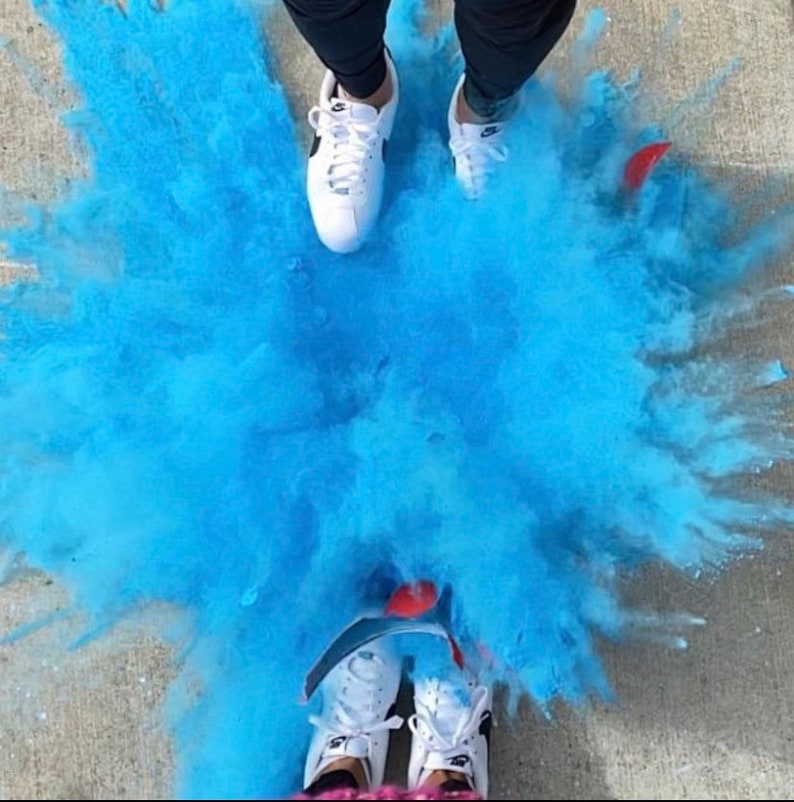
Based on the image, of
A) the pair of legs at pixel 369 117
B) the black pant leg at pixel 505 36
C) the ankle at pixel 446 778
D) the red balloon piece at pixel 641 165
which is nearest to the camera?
the black pant leg at pixel 505 36

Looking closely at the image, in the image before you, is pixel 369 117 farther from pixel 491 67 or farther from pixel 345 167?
pixel 491 67

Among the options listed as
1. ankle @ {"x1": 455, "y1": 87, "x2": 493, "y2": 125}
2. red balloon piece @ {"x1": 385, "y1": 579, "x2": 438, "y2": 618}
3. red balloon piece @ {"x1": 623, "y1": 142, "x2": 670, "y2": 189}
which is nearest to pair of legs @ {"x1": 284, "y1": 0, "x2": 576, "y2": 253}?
ankle @ {"x1": 455, "y1": 87, "x2": 493, "y2": 125}

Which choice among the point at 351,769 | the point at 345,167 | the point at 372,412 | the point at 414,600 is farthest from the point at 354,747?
the point at 345,167

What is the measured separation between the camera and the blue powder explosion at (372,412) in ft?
3.46

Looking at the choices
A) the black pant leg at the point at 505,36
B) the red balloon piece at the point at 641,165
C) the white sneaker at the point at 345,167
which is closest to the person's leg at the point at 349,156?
the white sneaker at the point at 345,167

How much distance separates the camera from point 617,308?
1074mm

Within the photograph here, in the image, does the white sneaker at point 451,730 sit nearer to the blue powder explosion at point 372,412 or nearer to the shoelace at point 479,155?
the blue powder explosion at point 372,412

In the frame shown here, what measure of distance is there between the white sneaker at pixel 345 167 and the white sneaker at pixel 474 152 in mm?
88

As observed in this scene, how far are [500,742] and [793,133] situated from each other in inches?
33.5

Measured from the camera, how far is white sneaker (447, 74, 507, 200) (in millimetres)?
1089

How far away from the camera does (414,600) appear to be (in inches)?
41.5

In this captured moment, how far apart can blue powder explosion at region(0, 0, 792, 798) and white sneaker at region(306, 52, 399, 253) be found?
34 millimetres

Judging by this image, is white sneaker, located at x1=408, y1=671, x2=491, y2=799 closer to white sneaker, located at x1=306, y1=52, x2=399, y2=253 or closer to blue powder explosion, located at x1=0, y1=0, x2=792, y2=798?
blue powder explosion, located at x1=0, y1=0, x2=792, y2=798

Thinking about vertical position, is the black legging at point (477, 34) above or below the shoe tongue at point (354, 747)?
above
